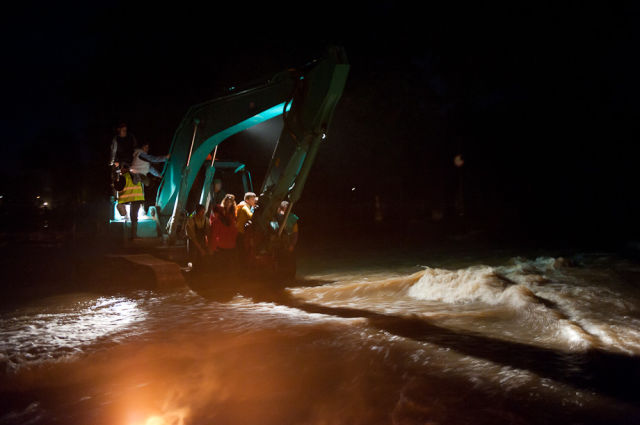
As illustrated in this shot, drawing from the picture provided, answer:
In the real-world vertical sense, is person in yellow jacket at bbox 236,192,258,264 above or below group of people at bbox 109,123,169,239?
below

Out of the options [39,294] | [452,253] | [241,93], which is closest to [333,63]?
[241,93]

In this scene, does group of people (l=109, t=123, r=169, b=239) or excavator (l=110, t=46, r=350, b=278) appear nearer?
excavator (l=110, t=46, r=350, b=278)

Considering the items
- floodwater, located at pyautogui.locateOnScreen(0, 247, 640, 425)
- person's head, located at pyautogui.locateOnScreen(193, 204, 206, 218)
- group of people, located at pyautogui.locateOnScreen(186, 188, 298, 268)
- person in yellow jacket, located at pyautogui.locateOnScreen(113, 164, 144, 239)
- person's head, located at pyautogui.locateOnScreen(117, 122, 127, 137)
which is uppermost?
person's head, located at pyautogui.locateOnScreen(117, 122, 127, 137)

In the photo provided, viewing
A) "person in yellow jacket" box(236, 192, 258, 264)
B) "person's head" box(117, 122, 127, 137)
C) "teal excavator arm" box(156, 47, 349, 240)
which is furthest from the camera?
"person's head" box(117, 122, 127, 137)

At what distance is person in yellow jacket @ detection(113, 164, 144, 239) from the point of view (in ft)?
29.6

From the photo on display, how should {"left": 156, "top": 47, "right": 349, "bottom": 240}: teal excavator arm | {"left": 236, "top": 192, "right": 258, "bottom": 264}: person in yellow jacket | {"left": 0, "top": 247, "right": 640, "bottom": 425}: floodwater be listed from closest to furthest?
{"left": 0, "top": 247, "right": 640, "bottom": 425}: floodwater
{"left": 156, "top": 47, "right": 349, "bottom": 240}: teal excavator arm
{"left": 236, "top": 192, "right": 258, "bottom": 264}: person in yellow jacket

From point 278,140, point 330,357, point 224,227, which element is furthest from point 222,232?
point 330,357

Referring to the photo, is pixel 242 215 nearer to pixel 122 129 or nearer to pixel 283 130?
pixel 283 130

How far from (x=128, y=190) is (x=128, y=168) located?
477 millimetres

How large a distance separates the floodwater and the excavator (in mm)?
1591

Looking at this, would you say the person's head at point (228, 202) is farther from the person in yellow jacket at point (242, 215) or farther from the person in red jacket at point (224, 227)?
the person in yellow jacket at point (242, 215)

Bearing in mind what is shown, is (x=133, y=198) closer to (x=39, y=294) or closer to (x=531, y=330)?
(x=39, y=294)

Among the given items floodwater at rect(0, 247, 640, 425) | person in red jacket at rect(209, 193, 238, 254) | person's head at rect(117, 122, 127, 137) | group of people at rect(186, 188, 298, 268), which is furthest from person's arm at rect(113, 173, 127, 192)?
floodwater at rect(0, 247, 640, 425)

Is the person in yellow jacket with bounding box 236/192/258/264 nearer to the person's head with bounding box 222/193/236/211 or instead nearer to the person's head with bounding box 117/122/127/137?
the person's head with bounding box 222/193/236/211
